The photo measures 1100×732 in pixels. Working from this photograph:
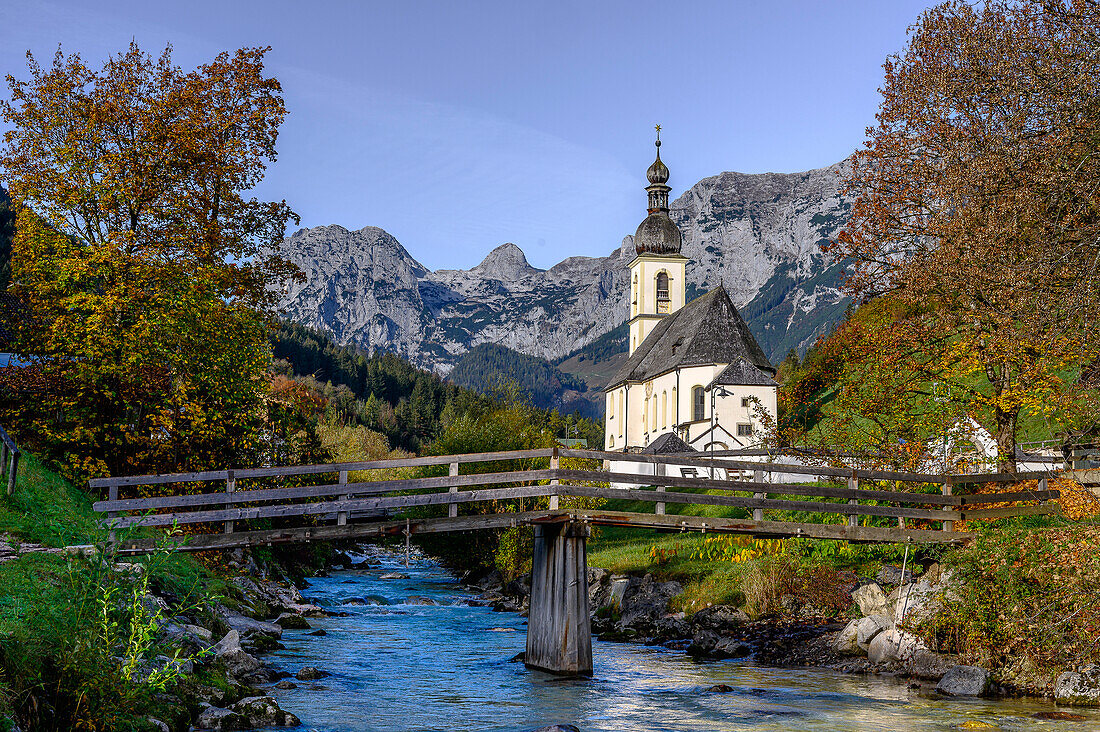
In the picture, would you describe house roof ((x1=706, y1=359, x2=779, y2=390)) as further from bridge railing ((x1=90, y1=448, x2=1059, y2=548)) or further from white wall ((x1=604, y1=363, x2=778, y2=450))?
bridge railing ((x1=90, y1=448, x2=1059, y2=548))

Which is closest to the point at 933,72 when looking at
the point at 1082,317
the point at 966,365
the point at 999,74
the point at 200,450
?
the point at 999,74

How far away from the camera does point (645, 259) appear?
3885 inches

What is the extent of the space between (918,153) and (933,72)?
83.2 inches

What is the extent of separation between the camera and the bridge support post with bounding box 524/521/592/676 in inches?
816

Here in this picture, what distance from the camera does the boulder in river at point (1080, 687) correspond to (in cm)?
1705

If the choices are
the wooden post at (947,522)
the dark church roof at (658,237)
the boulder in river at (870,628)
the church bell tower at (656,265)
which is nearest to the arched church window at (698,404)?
the church bell tower at (656,265)

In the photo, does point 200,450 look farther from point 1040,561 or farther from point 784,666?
point 1040,561

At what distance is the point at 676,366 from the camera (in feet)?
246

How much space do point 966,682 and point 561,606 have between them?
8377 mm

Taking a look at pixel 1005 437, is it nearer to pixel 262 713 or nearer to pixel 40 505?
pixel 262 713

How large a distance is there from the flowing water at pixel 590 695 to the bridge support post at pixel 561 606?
1.52 ft

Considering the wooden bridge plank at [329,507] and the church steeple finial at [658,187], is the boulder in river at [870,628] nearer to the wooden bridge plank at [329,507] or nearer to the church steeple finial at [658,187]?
the wooden bridge plank at [329,507]

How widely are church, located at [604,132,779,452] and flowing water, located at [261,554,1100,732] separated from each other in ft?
107

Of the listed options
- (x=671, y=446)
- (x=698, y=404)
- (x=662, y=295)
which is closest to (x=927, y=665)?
(x=671, y=446)
